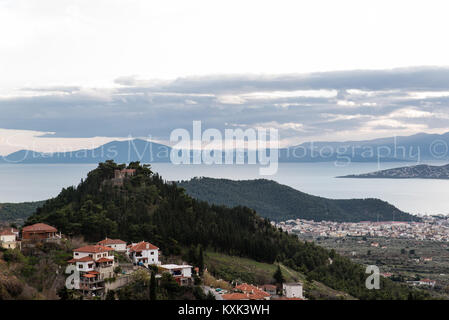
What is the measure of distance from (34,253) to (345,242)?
74.3 meters

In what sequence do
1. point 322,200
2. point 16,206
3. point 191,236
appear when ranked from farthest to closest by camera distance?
1. point 322,200
2. point 16,206
3. point 191,236

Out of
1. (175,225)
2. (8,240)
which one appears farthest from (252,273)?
(8,240)

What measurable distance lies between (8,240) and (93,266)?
22.2 feet

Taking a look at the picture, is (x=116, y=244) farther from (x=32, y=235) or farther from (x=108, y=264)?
(x=32, y=235)

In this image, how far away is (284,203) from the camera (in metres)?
148

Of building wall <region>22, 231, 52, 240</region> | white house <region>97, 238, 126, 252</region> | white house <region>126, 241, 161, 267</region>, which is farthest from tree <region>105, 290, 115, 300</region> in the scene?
building wall <region>22, 231, 52, 240</region>

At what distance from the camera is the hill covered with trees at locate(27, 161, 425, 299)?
144 feet

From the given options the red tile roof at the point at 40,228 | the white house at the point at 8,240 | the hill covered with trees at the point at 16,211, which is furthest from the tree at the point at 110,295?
the hill covered with trees at the point at 16,211

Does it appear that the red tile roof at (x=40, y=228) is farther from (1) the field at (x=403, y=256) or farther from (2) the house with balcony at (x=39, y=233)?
(1) the field at (x=403, y=256)

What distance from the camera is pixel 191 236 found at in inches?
1875

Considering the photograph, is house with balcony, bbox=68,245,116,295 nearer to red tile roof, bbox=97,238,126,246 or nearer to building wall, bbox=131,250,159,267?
building wall, bbox=131,250,159,267

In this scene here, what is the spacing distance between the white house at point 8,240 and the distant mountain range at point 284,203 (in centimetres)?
9916
